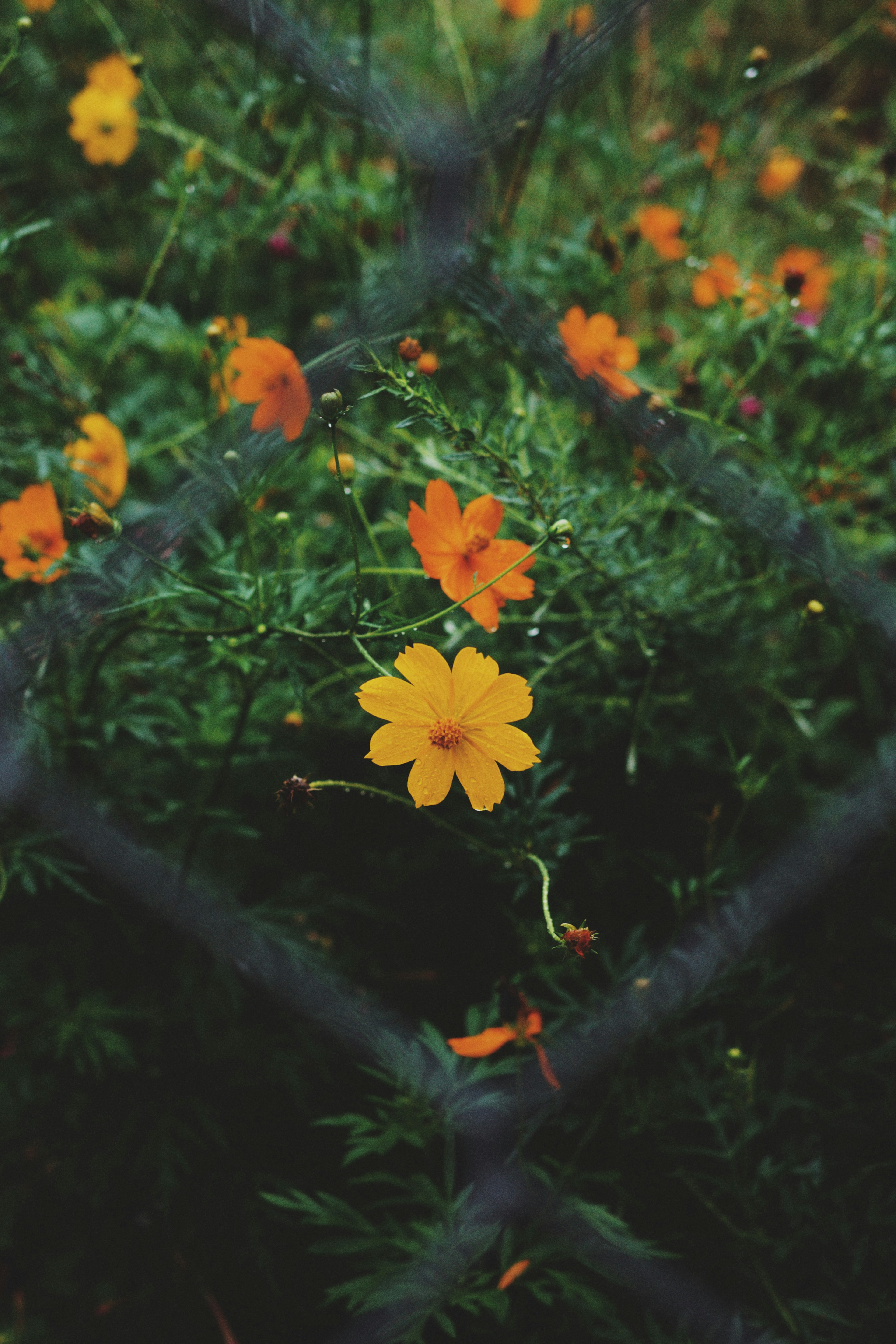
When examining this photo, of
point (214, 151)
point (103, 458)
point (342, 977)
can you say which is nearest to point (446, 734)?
point (342, 977)

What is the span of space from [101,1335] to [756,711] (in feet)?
3.30

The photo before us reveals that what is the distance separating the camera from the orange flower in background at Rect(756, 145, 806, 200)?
145cm

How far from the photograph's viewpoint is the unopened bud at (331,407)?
58 cm

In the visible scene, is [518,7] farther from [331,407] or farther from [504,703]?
[504,703]

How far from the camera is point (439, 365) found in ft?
3.50

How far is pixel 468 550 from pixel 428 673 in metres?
0.15

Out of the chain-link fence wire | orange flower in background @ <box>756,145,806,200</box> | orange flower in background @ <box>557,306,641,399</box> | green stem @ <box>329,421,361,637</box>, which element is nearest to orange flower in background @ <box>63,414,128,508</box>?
the chain-link fence wire

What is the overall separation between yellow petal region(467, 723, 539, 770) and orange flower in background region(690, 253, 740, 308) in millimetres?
704

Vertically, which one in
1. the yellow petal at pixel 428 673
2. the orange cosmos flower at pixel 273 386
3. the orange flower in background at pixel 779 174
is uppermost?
the orange flower in background at pixel 779 174

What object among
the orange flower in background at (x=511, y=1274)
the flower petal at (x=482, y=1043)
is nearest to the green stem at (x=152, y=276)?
the flower petal at (x=482, y=1043)

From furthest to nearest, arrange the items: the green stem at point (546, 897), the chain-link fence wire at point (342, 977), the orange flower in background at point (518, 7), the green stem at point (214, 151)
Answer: the orange flower in background at point (518, 7) → the green stem at point (214, 151) → the chain-link fence wire at point (342, 977) → the green stem at point (546, 897)

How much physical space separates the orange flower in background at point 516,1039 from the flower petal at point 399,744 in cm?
24

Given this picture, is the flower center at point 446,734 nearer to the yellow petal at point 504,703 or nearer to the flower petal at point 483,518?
the yellow petal at point 504,703

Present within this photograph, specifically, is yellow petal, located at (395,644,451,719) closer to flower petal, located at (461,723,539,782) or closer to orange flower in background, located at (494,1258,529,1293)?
flower petal, located at (461,723,539,782)
